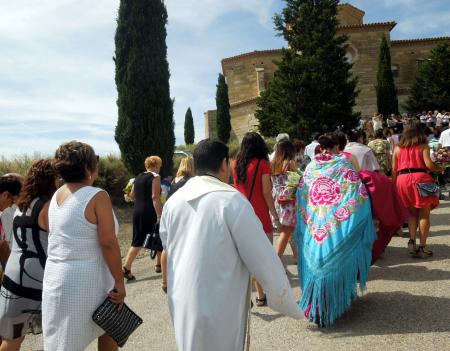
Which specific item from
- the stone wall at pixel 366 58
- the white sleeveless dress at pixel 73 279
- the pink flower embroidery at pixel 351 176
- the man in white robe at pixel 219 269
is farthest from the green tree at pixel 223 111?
the man in white robe at pixel 219 269

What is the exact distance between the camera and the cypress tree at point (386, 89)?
1292 inches

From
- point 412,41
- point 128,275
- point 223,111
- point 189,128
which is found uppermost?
point 412,41

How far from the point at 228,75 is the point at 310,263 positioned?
3818 cm

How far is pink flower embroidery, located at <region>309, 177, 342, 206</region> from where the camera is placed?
402 centimetres

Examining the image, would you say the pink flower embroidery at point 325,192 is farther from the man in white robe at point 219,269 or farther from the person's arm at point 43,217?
the person's arm at point 43,217

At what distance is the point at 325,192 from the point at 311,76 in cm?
2178

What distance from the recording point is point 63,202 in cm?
266

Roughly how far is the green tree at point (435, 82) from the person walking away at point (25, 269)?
32.9 metres

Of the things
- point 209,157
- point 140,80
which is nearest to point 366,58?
point 140,80

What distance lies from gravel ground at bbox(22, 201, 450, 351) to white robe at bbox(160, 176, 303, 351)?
165cm

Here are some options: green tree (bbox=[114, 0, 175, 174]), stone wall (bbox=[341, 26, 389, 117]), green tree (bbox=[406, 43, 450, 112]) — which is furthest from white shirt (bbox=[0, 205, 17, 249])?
stone wall (bbox=[341, 26, 389, 117])

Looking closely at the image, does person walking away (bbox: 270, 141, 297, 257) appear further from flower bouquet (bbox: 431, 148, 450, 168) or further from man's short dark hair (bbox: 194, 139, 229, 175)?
flower bouquet (bbox: 431, 148, 450, 168)

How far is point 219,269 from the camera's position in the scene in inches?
85.8

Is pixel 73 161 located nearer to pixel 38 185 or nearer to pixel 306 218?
pixel 38 185
